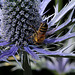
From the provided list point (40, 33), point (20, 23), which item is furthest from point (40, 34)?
point (20, 23)

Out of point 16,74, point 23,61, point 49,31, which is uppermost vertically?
point 49,31

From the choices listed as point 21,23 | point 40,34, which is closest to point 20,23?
point 21,23

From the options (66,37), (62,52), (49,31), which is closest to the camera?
(62,52)

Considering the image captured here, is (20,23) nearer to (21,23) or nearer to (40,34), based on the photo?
(21,23)

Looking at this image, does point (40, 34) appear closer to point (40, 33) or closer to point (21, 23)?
point (40, 33)

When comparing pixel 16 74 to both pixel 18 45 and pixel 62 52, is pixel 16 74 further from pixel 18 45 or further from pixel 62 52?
pixel 62 52

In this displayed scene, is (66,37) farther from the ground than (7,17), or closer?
closer

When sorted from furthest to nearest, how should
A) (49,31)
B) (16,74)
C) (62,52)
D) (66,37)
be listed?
(16,74)
(49,31)
(66,37)
(62,52)

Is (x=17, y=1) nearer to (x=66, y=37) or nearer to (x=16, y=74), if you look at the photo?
(x=66, y=37)

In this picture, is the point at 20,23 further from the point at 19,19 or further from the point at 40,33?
the point at 40,33

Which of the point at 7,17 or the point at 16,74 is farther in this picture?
the point at 16,74

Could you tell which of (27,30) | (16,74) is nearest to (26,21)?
(27,30)
